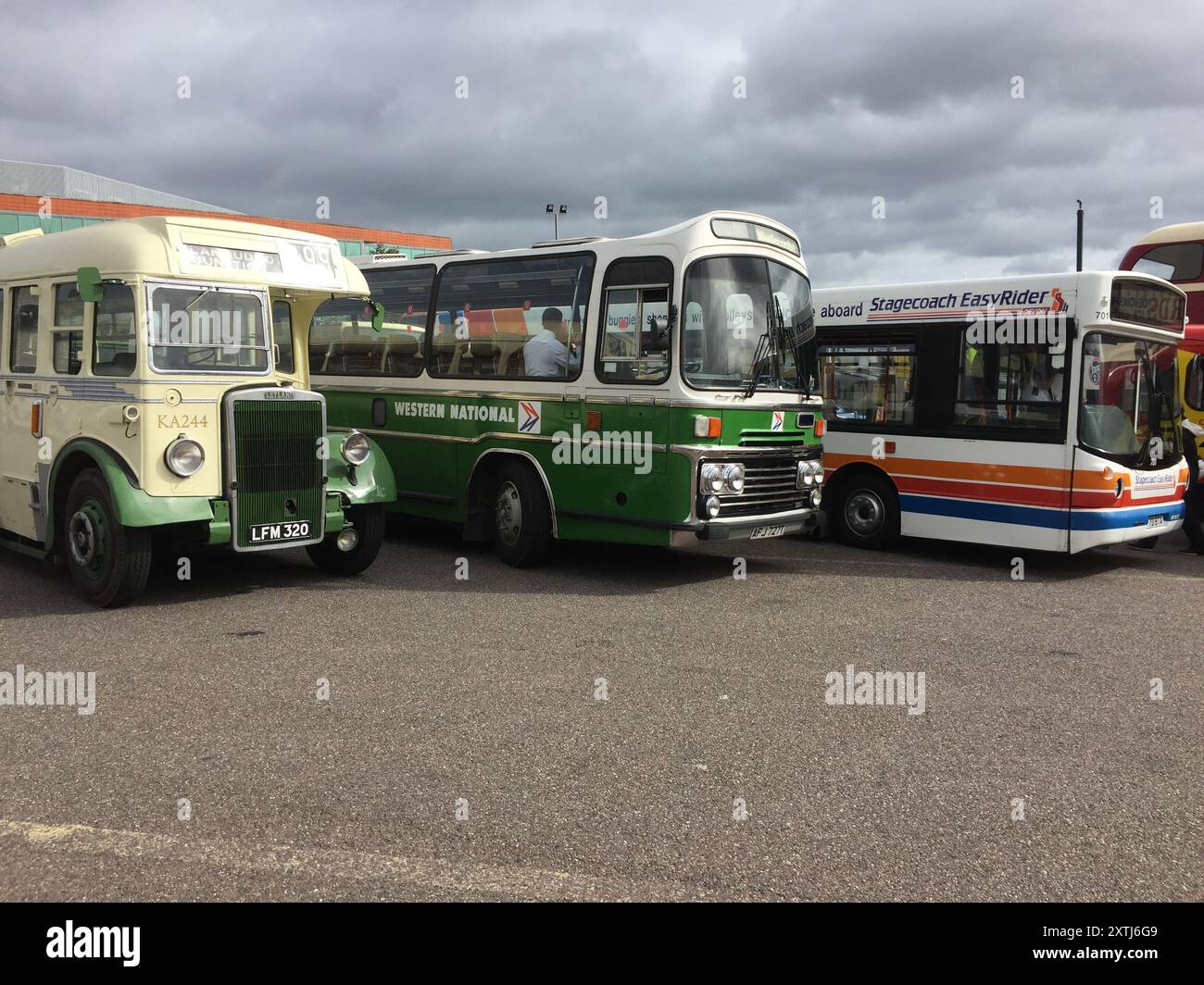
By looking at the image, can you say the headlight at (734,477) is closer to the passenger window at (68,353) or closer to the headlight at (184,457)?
the headlight at (184,457)

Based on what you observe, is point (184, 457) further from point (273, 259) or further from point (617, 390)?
point (617, 390)

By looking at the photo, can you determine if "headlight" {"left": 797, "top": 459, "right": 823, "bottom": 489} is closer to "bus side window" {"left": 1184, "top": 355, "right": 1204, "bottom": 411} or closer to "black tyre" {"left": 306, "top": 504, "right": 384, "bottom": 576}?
"black tyre" {"left": 306, "top": 504, "right": 384, "bottom": 576}

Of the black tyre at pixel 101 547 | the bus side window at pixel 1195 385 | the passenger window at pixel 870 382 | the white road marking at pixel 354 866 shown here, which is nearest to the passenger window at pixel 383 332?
the black tyre at pixel 101 547

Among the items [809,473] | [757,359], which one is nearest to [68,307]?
[757,359]

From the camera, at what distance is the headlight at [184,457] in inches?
307

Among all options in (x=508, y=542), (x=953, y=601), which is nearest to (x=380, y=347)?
(x=508, y=542)

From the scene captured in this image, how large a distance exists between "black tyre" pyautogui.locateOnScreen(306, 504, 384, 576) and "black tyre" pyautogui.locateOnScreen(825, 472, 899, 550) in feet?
17.4

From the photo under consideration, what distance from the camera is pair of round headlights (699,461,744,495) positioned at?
904 cm

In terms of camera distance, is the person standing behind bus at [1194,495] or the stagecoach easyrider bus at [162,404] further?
the person standing behind bus at [1194,495]

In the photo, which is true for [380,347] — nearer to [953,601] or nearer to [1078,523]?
[953,601]

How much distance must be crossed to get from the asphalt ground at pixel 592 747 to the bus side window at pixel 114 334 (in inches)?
70.4

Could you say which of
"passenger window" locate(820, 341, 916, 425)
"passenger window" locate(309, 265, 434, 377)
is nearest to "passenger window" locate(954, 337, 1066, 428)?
"passenger window" locate(820, 341, 916, 425)

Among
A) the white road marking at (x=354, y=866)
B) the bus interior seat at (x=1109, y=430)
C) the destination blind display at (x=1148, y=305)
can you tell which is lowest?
the white road marking at (x=354, y=866)
